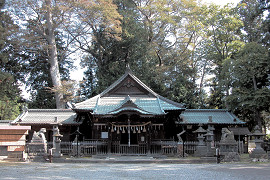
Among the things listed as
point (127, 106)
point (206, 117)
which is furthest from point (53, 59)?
point (206, 117)

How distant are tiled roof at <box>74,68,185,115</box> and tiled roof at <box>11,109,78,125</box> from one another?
2.65 meters

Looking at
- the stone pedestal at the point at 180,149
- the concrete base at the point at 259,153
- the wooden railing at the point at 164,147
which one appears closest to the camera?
the concrete base at the point at 259,153

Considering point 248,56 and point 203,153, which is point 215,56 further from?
point 203,153

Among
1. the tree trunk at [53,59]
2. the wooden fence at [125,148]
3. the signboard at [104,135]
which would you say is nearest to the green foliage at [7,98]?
the tree trunk at [53,59]

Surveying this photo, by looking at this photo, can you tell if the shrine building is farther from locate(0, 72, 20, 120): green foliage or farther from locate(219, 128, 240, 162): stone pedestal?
locate(0, 72, 20, 120): green foliage

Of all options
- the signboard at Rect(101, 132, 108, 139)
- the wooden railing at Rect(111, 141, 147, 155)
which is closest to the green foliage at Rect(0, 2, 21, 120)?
the signboard at Rect(101, 132, 108, 139)

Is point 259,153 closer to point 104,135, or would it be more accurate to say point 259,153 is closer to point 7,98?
point 104,135

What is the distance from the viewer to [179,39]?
3562cm

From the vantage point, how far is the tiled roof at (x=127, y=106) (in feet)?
59.8

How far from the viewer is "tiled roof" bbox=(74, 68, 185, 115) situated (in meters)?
18.2

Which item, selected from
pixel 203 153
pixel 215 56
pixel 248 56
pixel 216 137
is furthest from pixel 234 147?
pixel 215 56

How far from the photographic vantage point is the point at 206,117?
23781 millimetres

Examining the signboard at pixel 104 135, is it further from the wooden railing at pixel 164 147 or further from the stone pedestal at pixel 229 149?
the stone pedestal at pixel 229 149

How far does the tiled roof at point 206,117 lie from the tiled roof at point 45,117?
9.39m
